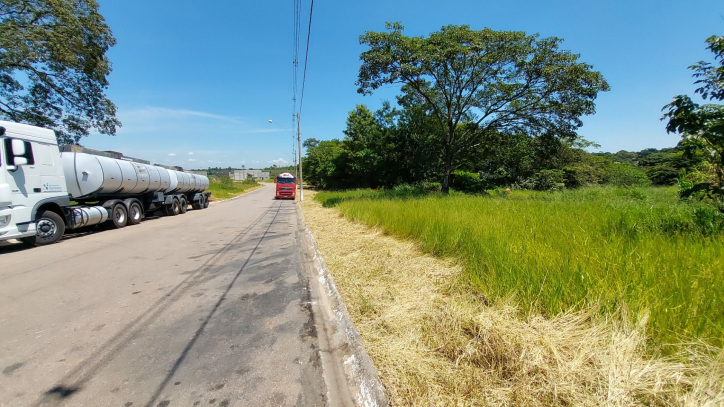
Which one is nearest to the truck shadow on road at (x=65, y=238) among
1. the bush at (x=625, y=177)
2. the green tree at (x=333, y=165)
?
the green tree at (x=333, y=165)

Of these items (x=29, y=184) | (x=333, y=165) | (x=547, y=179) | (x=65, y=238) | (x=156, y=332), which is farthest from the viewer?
(x=333, y=165)

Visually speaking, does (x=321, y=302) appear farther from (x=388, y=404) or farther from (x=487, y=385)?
(x=487, y=385)

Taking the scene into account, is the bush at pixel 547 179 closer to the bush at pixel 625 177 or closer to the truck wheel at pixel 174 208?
the bush at pixel 625 177

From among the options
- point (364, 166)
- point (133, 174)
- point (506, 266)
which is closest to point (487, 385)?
point (506, 266)

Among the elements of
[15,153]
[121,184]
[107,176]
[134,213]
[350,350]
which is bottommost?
[350,350]

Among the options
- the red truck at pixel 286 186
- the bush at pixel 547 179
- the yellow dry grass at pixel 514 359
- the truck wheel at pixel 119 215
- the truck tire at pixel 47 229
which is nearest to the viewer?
the yellow dry grass at pixel 514 359

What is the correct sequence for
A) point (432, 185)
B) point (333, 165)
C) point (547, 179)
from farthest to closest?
point (333, 165) → point (547, 179) → point (432, 185)

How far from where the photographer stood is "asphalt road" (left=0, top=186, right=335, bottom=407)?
2.46 metres

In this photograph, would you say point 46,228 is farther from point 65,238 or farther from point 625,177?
point 625,177

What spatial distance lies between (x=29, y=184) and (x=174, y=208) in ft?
28.1

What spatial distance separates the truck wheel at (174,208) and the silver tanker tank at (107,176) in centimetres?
110

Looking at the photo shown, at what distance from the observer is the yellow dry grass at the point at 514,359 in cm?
191

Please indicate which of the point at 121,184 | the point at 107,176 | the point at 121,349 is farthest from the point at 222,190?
the point at 121,349

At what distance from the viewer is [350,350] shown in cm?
299
